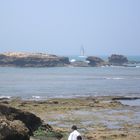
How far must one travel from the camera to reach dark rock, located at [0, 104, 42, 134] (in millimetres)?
26234

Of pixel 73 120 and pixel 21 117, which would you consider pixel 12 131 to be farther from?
pixel 73 120

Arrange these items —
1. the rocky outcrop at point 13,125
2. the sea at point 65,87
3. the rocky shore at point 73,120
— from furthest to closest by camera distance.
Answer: the sea at point 65,87, the rocky shore at point 73,120, the rocky outcrop at point 13,125

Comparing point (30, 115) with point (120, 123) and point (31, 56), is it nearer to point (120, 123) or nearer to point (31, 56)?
point (120, 123)

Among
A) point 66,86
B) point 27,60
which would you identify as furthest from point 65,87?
point 27,60

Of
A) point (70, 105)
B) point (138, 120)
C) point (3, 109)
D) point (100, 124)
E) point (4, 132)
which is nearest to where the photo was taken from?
point (4, 132)

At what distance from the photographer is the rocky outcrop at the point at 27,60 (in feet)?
628

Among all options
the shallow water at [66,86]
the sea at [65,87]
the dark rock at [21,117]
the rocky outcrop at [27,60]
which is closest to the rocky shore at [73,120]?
the dark rock at [21,117]

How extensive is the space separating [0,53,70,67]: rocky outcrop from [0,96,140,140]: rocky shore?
136m

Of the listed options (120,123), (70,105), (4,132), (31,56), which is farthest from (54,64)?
(4,132)

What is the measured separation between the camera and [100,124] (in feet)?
115

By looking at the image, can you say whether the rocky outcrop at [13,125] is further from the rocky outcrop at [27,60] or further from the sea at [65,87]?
the rocky outcrop at [27,60]

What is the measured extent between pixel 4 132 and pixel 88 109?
78.5 ft

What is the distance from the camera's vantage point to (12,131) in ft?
74.4

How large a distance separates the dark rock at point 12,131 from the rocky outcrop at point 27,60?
16728 cm
